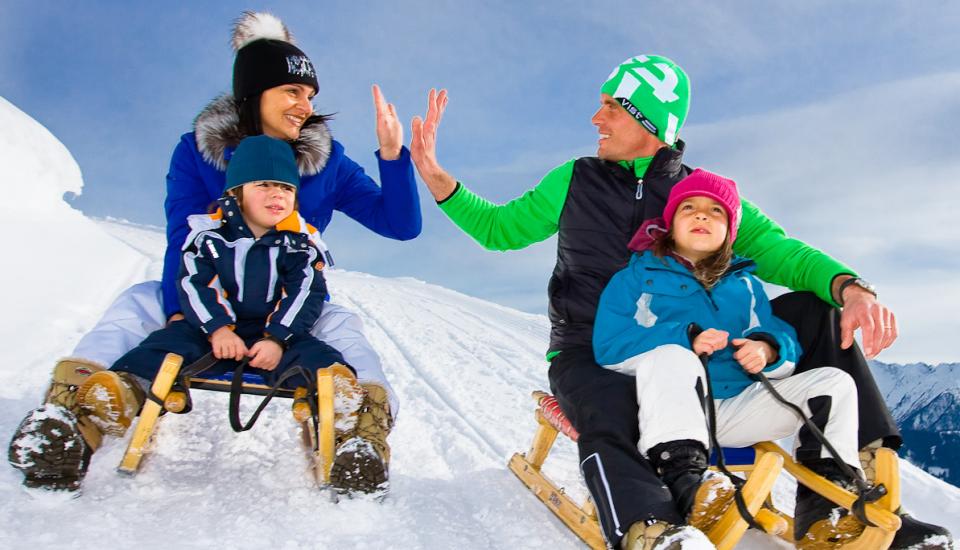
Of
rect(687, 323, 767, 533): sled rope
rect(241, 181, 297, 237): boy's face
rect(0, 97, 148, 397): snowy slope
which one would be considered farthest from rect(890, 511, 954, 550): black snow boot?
rect(0, 97, 148, 397): snowy slope

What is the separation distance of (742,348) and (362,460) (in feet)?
4.01

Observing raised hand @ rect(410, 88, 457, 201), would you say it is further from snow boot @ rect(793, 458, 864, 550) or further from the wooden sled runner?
snow boot @ rect(793, 458, 864, 550)

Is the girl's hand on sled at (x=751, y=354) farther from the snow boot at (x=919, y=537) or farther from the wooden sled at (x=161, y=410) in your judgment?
the wooden sled at (x=161, y=410)

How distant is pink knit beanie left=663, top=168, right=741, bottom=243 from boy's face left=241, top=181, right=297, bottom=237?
56.3 inches

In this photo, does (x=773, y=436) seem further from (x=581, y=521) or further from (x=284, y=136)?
(x=284, y=136)

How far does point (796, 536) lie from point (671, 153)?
1388 millimetres

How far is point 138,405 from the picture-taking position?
2418mm

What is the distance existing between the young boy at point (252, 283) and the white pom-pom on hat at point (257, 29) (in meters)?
0.72

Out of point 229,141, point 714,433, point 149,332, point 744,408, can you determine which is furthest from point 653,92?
point 149,332

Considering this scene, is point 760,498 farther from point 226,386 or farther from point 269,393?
point 226,386

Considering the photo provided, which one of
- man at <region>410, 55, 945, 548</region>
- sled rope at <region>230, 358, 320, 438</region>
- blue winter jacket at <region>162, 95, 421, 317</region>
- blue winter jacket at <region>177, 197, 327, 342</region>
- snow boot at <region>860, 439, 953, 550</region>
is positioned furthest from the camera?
blue winter jacket at <region>162, 95, 421, 317</region>

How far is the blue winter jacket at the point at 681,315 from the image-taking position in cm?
235

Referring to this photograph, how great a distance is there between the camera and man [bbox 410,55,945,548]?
2.12 m

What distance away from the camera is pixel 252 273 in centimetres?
278
